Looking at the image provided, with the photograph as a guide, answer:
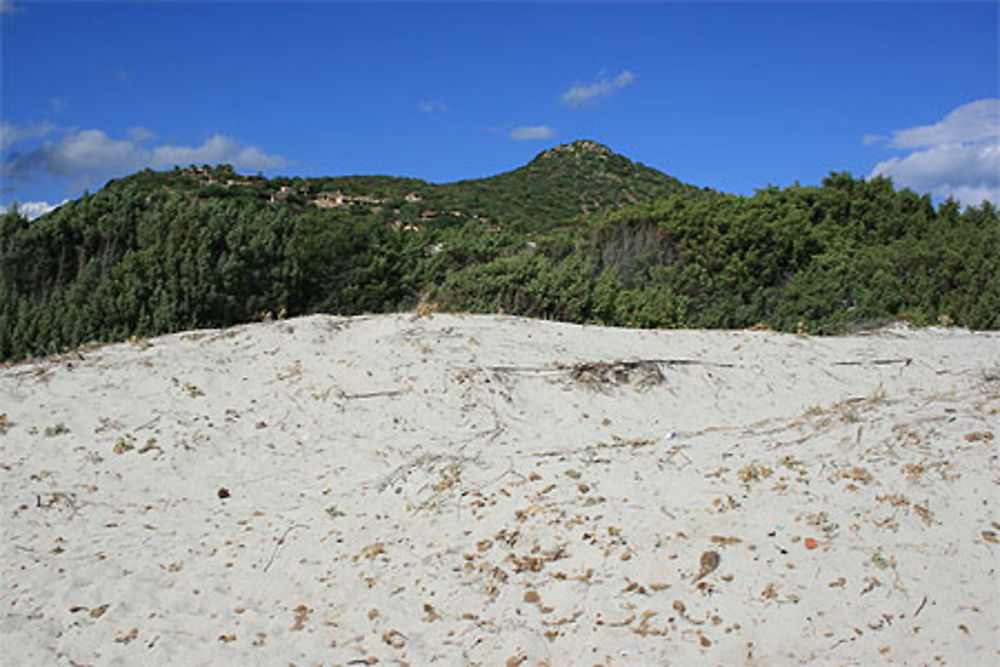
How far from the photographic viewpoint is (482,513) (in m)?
5.80

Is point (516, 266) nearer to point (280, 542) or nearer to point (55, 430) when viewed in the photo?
point (55, 430)

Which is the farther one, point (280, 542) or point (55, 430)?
point (55, 430)

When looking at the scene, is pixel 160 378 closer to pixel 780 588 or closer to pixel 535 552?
pixel 535 552

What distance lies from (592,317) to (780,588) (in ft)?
35.3

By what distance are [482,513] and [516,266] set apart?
1013 cm

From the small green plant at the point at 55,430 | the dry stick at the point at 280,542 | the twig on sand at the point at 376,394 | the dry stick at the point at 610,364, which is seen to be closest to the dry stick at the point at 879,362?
the dry stick at the point at 610,364

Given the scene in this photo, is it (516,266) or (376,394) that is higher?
(516,266)

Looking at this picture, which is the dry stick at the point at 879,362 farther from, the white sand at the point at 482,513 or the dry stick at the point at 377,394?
the dry stick at the point at 377,394

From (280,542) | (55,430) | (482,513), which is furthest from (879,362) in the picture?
(55,430)

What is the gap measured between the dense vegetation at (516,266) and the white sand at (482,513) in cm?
347

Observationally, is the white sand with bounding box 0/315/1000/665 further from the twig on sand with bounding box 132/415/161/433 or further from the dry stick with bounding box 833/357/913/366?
the dry stick with bounding box 833/357/913/366

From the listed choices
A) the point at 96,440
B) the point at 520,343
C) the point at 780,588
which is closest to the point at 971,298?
the point at 520,343

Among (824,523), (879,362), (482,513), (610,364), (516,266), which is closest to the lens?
(824,523)

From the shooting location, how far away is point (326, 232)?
672 inches
